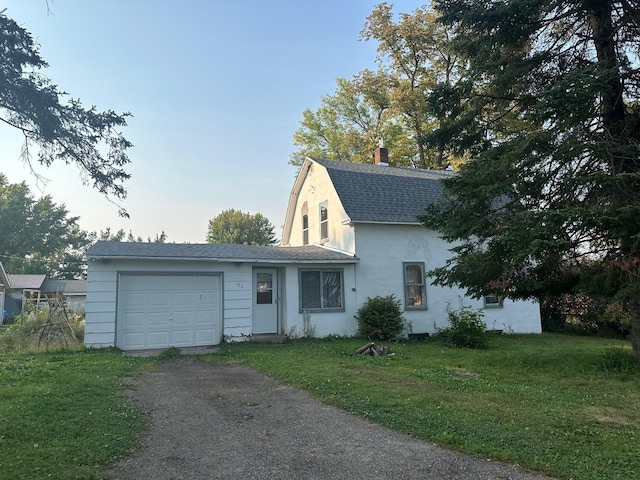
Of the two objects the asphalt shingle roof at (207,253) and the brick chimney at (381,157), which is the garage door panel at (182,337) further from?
the brick chimney at (381,157)

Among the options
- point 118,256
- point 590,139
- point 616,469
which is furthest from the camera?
point 118,256

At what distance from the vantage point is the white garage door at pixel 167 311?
1258cm

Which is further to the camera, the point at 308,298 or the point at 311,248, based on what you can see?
the point at 311,248

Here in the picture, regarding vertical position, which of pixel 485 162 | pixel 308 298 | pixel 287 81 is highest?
pixel 287 81

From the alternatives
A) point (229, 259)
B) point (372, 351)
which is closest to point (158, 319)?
point (229, 259)

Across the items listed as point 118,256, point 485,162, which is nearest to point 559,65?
point 485,162

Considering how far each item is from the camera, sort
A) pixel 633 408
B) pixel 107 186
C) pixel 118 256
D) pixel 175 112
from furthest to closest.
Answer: pixel 175 112 < pixel 118 256 < pixel 107 186 < pixel 633 408

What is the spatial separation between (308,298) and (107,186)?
8.61 m

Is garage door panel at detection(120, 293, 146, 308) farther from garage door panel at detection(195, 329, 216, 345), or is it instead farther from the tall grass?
garage door panel at detection(195, 329, 216, 345)

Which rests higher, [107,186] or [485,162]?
[485,162]

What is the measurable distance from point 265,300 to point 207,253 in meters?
2.77

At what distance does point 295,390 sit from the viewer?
747 centimetres

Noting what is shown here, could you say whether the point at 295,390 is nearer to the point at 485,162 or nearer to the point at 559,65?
the point at 485,162

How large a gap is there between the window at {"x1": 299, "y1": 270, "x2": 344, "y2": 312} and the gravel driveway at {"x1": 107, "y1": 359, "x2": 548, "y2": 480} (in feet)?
24.6
